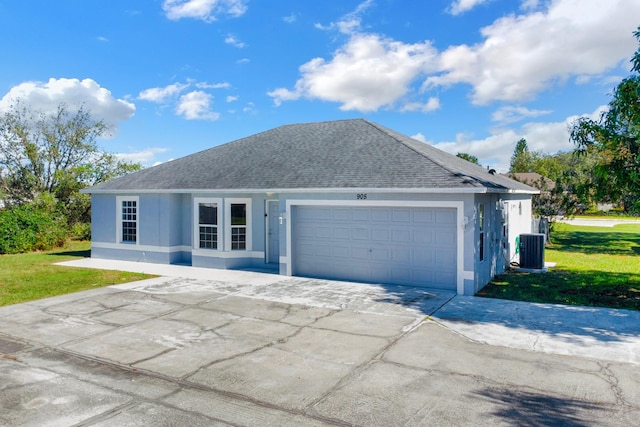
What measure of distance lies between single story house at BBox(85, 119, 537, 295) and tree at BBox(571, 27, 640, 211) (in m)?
2.40

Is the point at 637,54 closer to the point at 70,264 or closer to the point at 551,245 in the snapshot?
the point at 551,245

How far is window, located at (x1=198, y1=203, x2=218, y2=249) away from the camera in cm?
1470

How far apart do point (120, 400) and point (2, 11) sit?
16165 millimetres

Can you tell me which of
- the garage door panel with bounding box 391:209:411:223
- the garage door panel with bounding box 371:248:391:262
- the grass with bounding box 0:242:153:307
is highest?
the garage door panel with bounding box 391:209:411:223

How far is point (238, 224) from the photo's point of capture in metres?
14.6

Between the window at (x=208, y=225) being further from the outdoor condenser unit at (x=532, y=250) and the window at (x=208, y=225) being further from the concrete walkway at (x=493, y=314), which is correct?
the outdoor condenser unit at (x=532, y=250)

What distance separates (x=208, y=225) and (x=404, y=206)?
23.1ft

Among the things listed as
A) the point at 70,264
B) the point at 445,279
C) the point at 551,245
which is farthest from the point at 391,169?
the point at 551,245

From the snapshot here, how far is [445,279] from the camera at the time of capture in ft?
36.4

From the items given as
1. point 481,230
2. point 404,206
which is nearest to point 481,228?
point 481,230

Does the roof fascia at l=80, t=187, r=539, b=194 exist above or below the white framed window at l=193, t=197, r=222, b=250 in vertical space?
above

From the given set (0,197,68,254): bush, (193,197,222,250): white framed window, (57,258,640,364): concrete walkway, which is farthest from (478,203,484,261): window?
(0,197,68,254): bush

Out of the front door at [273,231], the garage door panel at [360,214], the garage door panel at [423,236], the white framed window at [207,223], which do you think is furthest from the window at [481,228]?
the white framed window at [207,223]

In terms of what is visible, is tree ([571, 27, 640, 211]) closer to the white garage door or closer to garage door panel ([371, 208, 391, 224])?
the white garage door
